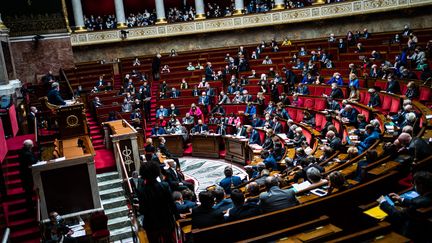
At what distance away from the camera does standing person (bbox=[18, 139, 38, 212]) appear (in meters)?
7.41

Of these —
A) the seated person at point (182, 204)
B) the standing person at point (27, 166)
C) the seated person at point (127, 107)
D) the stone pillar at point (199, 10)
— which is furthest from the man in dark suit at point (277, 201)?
the stone pillar at point (199, 10)

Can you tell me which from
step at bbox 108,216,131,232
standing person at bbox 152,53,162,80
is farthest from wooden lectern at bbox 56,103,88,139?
standing person at bbox 152,53,162,80

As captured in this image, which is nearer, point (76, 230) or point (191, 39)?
point (76, 230)

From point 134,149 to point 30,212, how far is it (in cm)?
251

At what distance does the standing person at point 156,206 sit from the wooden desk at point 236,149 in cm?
781

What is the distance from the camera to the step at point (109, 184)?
899 cm

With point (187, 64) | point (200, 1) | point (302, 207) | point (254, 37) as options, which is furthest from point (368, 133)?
point (200, 1)

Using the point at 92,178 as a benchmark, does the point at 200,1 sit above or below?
above

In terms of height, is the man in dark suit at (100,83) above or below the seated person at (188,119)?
above

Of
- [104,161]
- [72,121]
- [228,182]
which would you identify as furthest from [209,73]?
[228,182]

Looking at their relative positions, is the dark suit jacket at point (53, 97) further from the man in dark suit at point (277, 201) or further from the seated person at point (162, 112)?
the seated person at point (162, 112)

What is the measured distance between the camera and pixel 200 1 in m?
22.8

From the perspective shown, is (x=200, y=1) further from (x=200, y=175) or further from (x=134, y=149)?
(x=134, y=149)

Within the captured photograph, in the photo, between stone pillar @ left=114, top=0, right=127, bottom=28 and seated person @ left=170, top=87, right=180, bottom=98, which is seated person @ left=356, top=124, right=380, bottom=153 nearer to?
seated person @ left=170, top=87, right=180, bottom=98
